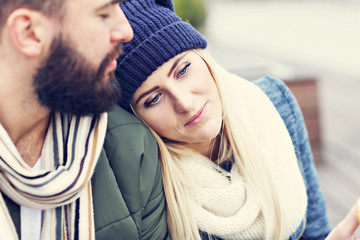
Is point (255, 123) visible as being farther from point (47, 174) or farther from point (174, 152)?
point (47, 174)

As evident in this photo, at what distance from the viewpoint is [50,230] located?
5.22ft

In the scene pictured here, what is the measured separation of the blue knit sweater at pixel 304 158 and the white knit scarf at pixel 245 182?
0.11m

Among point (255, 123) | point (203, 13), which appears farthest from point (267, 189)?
point (203, 13)

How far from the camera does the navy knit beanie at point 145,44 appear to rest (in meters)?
1.75

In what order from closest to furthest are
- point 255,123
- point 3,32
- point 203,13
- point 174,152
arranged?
point 3,32, point 174,152, point 255,123, point 203,13

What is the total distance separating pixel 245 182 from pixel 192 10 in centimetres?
617

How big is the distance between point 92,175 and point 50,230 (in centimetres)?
21

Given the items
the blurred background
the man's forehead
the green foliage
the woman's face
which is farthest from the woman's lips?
the green foliage

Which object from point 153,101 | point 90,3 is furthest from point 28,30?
Result: point 153,101

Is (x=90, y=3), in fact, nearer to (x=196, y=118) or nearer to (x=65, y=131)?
(x=65, y=131)

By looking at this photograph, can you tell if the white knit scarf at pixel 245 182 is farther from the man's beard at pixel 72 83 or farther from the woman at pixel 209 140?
the man's beard at pixel 72 83

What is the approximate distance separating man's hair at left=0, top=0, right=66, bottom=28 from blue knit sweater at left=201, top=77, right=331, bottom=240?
1087 millimetres

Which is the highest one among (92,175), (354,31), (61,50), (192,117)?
(61,50)

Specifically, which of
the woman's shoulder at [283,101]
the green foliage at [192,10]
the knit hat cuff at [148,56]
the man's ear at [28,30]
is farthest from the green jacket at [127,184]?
the green foliage at [192,10]
